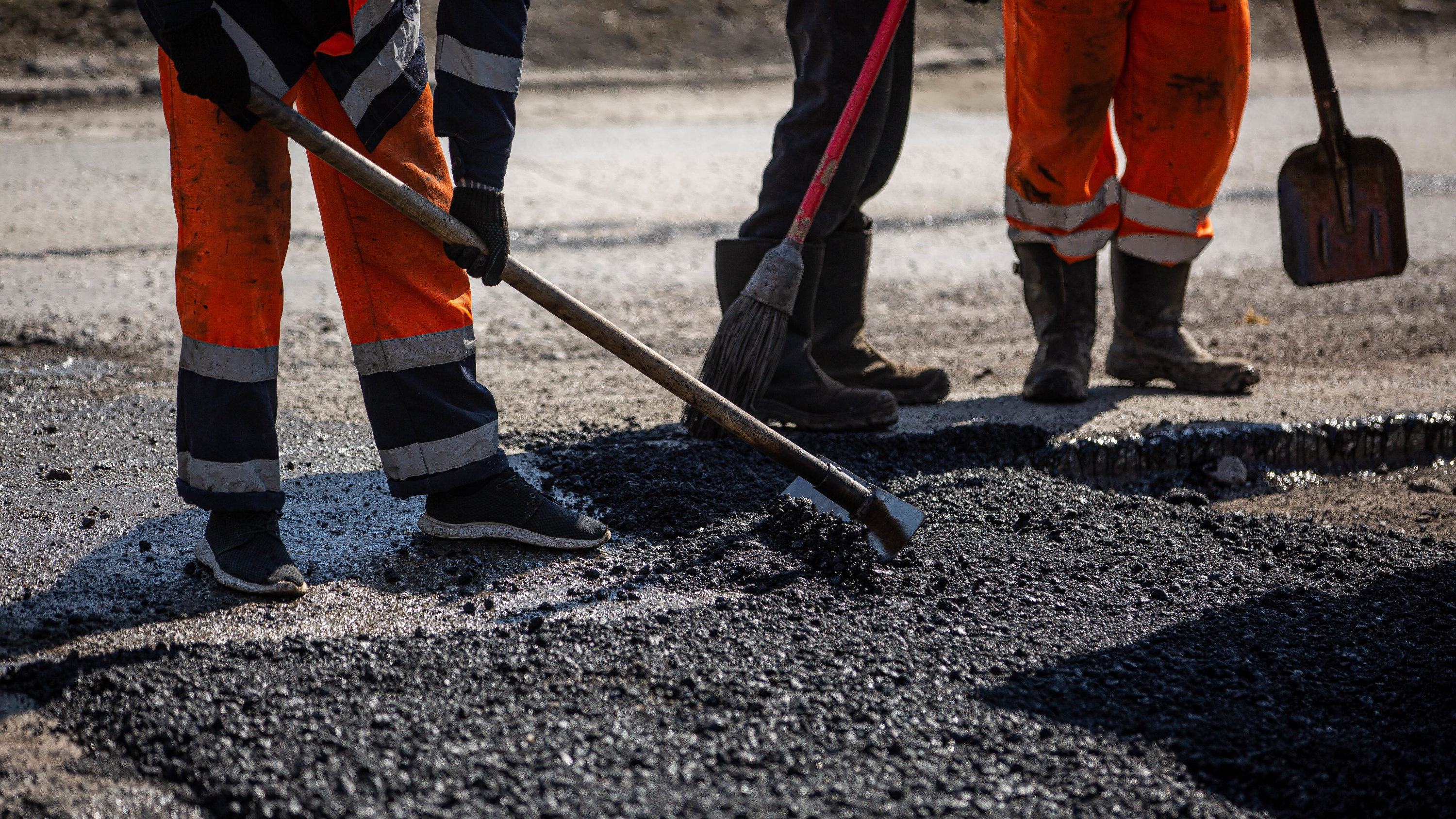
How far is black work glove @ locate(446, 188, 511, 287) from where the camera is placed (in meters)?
2.23

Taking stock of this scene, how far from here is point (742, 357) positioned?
2.97 m

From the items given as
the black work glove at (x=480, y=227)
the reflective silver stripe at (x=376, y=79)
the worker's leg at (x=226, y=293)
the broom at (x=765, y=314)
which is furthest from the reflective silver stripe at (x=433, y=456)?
the broom at (x=765, y=314)

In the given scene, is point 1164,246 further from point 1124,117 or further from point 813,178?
point 813,178

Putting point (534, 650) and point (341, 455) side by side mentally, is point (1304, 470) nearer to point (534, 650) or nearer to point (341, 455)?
point (534, 650)

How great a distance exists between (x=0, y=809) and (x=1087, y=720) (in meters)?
1.55

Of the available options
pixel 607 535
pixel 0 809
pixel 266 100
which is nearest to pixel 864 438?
pixel 607 535

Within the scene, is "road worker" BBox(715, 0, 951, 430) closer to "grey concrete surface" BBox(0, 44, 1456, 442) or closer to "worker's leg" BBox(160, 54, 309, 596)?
"grey concrete surface" BBox(0, 44, 1456, 442)

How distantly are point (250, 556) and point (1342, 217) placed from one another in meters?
3.14

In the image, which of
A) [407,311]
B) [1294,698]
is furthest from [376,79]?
[1294,698]

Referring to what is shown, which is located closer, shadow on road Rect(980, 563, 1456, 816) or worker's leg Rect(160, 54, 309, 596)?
shadow on road Rect(980, 563, 1456, 816)

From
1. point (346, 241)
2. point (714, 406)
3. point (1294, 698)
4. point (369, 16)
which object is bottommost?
point (1294, 698)

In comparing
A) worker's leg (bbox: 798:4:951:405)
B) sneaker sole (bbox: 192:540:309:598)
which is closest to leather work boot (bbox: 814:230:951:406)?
worker's leg (bbox: 798:4:951:405)

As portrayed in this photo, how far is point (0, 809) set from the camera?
1583mm

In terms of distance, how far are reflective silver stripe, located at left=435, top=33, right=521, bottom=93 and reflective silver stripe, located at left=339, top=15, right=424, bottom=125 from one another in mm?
76
